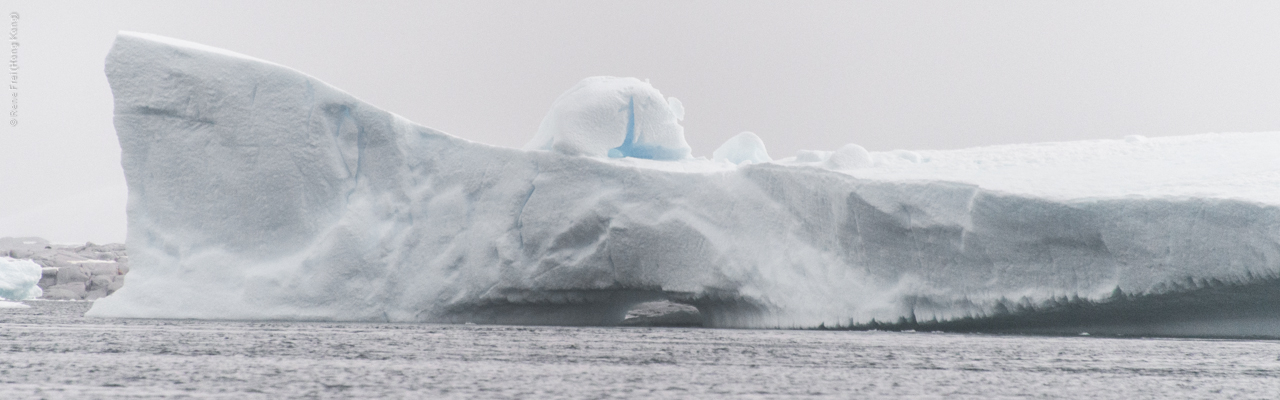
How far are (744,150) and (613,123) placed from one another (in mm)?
2011

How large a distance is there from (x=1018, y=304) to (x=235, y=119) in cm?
611

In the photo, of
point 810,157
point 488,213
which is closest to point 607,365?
point 488,213

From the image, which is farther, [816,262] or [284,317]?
[284,317]

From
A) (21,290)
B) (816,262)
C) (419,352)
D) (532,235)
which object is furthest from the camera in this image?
(21,290)

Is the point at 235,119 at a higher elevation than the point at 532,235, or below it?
higher

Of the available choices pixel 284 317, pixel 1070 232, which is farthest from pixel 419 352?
pixel 1070 232

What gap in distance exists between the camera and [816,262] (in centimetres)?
697

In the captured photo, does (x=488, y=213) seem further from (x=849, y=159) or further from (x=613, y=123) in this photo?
(x=849, y=159)

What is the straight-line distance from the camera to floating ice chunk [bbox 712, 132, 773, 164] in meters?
9.53

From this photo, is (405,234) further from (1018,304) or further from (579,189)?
(1018,304)

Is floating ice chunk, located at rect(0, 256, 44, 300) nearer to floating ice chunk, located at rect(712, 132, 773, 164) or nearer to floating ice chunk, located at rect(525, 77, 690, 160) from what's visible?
floating ice chunk, located at rect(525, 77, 690, 160)

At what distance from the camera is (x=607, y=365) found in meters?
3.99

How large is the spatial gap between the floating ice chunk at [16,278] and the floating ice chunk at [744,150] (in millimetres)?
9042

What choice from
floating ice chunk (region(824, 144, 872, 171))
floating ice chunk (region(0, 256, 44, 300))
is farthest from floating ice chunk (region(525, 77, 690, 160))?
floating ice chunk (region(0, 256, 44, 300))
